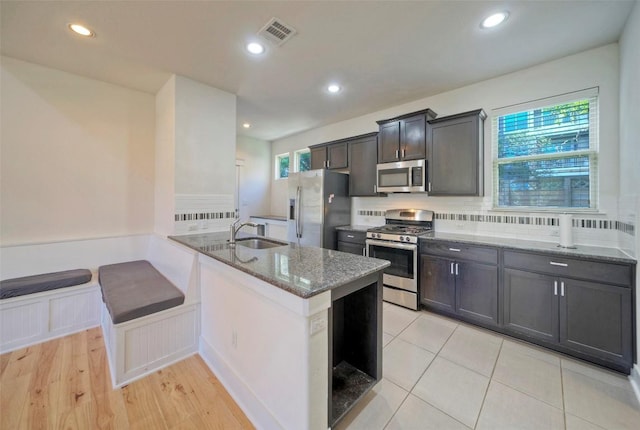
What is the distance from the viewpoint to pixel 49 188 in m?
2.83

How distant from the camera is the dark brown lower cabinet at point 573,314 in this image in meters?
1.94

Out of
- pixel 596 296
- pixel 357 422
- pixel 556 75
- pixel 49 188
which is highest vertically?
pixel 556 75

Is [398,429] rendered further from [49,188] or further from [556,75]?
[49,188]

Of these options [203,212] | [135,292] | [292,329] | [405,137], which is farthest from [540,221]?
[135,292]

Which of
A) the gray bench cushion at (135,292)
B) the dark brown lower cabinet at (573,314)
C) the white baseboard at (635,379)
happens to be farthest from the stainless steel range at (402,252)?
the gray bench cushion at (135,292)

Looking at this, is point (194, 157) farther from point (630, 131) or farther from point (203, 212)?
point (630, 131)

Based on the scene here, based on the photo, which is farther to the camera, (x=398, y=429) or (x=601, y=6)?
(x=601, y=6)

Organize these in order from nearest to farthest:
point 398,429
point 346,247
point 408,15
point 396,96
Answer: point 398,429 < point 408,15 < point 396,96 < point 346,247

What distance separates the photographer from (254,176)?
19.1 feet

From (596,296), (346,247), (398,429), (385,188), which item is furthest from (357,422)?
(385,188)

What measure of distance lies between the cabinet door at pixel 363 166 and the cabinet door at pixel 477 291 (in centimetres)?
167

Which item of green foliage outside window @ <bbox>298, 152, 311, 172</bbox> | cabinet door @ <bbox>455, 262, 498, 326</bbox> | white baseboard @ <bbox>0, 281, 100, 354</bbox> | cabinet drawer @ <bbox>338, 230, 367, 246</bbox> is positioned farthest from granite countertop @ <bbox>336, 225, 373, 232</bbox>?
white baseboard @ <bbox>0, 281, 100, 354</bbox>

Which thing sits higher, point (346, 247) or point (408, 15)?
point (408, 15)

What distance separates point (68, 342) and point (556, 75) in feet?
18.4
